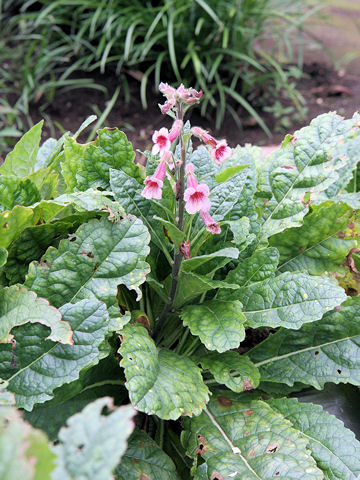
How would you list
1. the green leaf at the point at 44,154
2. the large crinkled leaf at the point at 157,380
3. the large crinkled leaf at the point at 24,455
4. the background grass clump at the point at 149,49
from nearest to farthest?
1. the large crinkled leaf at the point at 24,455
2. the large crinkled leaf at the point at 157,380
3. the green leaf at the point at 44,154
4. the background grass clump at the point at 149,49

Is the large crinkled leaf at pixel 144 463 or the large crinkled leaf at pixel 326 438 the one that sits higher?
the large crinkled leaf at pixel 144 463

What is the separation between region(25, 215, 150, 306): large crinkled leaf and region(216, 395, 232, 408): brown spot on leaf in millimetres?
425

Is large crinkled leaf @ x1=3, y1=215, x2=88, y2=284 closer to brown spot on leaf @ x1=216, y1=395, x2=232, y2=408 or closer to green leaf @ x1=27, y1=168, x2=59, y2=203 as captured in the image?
green leaf @ x1=27, y1=168, x2=59, y2=203

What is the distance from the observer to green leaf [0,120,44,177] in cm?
152

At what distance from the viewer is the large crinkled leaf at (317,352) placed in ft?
4.66

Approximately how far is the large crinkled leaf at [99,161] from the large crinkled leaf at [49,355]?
Result: 42 cm

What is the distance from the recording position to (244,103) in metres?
3.93

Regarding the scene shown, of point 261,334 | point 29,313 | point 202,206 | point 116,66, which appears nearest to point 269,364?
point 261,334

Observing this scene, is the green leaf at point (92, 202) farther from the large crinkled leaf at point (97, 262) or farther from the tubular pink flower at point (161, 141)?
the tubular pink flower at point (161, 141)

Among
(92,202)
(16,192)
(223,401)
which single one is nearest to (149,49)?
(16,192)

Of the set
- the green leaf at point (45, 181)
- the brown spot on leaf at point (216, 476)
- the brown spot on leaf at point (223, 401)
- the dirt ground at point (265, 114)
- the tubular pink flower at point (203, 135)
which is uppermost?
the tubular pink flower at point (203, 135)

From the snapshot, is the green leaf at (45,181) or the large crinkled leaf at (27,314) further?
the green leaf at (45,181)

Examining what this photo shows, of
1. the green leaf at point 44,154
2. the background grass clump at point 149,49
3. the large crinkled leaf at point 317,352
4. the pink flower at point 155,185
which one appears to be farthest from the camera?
the background grass clump at point 149,49

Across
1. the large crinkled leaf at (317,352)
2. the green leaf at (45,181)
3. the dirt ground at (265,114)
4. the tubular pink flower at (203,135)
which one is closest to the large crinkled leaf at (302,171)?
the large crinkled leaf at (317,352)
